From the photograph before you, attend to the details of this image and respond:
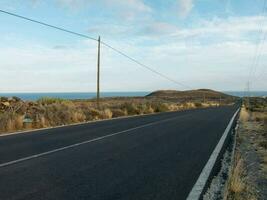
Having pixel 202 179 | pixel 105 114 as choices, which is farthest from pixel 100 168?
pixel 105 114

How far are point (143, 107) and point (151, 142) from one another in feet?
92.5

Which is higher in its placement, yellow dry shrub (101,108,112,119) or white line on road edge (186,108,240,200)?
white line on road edge (186,108,240,200)

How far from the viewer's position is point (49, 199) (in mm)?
6312

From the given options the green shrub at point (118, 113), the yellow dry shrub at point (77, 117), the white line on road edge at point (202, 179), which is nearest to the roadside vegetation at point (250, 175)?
the white line on road edge at point (202, 179)

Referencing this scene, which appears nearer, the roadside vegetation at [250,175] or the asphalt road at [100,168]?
the asphalt road at [100,168]

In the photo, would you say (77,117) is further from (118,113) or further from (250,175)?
(250,175)

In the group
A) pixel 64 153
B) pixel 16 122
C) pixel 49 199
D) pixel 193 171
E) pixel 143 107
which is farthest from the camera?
pixel 143 107

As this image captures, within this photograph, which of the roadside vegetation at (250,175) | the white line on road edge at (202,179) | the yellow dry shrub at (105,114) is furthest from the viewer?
the yellow dry shrub at (105,114)

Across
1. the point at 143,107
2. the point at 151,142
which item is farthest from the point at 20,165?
the point at 143,107

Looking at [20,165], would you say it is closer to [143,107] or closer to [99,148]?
[99,148]

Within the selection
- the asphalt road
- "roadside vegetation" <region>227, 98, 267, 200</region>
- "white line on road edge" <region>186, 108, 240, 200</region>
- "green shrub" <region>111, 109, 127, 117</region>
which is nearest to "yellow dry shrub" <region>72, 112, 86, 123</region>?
"green shrub" <region>111, 109, 127, 117</region>

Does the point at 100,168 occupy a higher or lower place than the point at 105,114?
higher

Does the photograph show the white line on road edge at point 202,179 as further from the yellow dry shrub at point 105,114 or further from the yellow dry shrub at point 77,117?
the yellow dry shrub at point 105,114

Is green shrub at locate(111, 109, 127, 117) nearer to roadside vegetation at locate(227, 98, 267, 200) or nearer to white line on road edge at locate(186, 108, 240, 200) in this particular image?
roadside vegetation at locate(227, 98, 267, 200)
